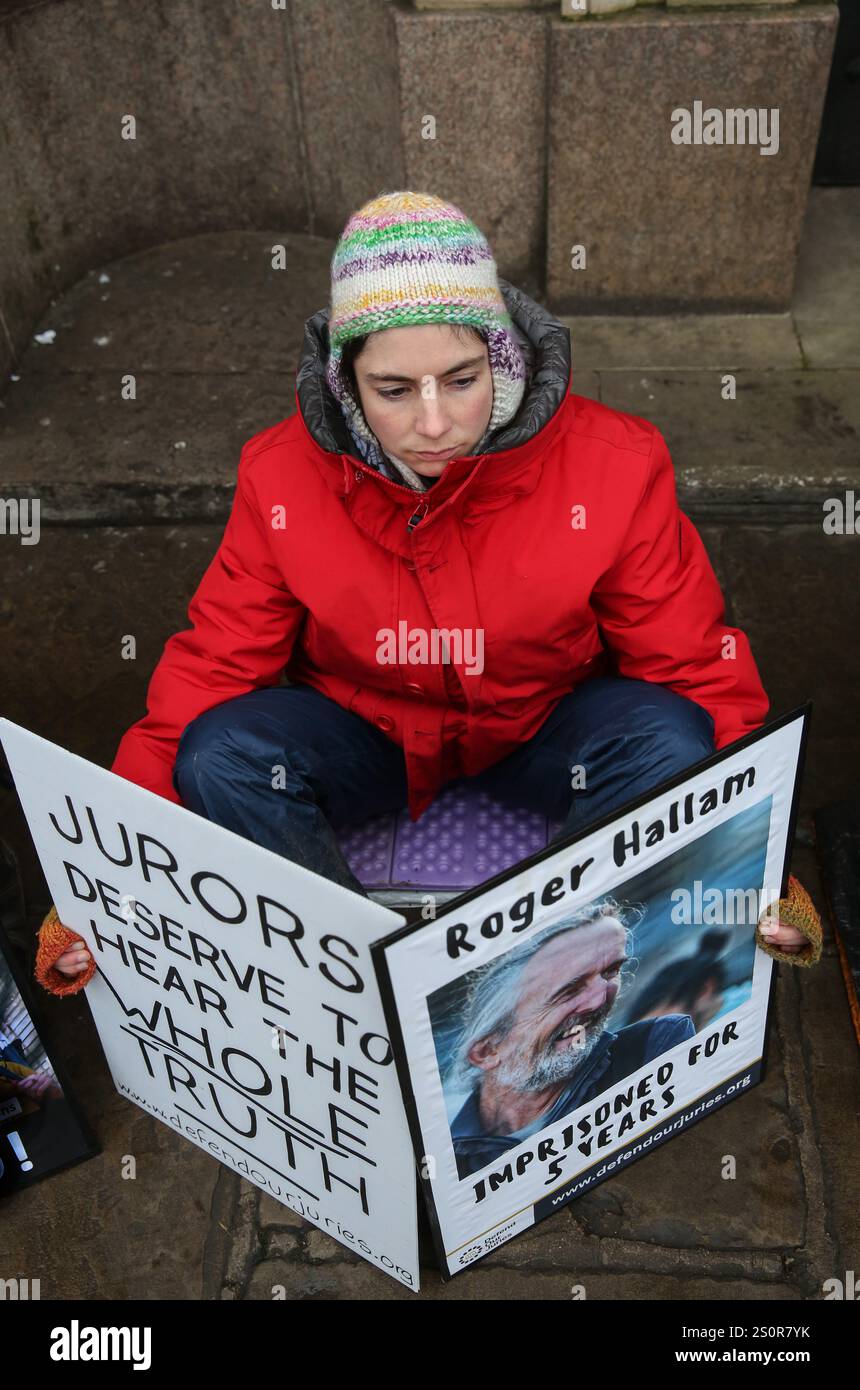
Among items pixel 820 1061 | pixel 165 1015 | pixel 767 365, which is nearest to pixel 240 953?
pixel 165 1015

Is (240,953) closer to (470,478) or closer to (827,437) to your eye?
(470,478)

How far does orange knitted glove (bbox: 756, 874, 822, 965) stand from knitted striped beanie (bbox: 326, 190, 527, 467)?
931mm

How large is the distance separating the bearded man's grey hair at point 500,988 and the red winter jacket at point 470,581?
→ 0.48 meters

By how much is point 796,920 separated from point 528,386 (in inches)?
38.8

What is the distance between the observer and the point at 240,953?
1953 millimetres

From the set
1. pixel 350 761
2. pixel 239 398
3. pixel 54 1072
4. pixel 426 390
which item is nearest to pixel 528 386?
pixel 426 390

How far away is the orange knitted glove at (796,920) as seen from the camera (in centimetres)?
212

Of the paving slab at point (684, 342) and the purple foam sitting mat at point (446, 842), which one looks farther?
the paving slab at point (684, 342)

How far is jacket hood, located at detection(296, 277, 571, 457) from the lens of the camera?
2.15m

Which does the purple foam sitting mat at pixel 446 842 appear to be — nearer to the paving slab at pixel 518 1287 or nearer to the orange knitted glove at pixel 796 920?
the orange knitted glove at pixel 796 920

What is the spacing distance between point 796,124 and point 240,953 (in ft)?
9.96

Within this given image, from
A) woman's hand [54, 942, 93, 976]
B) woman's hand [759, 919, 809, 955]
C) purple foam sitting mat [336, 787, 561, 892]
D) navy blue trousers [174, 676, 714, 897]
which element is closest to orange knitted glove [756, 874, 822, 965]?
woman's hand [759, 919, 809, 955]

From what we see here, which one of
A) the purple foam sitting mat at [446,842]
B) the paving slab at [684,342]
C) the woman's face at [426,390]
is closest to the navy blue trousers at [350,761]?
the purple foam sitting mat at [446,842]

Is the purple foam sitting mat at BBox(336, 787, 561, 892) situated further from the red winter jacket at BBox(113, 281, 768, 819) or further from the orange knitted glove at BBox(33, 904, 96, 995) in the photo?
the orange knitted glove at BBox(33, 904, 96, 995)
